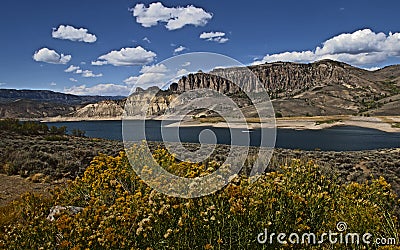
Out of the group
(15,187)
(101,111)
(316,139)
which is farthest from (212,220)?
(101,111)

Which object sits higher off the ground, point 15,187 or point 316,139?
point 15,187

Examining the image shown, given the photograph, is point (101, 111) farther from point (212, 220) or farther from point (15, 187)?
point (212, 220)

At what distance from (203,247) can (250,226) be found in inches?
21.3

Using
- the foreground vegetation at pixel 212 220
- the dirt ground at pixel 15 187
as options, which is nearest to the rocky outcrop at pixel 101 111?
the dirt ground at pixel 15 187

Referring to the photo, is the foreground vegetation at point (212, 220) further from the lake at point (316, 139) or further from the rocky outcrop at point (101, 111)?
the rocky outcrop at point (101, 111)

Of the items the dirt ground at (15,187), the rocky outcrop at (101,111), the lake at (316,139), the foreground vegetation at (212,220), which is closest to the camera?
the foreground vegetation at (212,220)

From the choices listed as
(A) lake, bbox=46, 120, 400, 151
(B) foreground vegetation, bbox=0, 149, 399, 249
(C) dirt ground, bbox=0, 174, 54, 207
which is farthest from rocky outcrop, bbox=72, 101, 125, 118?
(B) foreground vegetation, bbox=0, 149, 399, 249

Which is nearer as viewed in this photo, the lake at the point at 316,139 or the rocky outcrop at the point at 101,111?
the lake at the point at 316,139

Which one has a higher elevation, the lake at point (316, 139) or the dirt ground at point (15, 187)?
the dirt ground at point (15, 187)

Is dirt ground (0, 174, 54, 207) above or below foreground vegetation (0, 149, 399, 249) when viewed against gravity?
below

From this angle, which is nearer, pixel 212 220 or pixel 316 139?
pixel 212 220

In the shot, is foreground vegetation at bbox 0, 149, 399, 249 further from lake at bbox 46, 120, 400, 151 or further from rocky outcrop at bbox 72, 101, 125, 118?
rocky outcrop at bbox 72, 101, 125, 118

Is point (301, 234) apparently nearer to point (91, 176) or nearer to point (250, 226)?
point (250, 226)

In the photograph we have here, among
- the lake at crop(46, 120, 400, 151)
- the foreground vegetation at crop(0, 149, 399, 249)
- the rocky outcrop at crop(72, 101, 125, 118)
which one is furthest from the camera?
the rocky outcrop at crop(72, 101, 125, 118)
